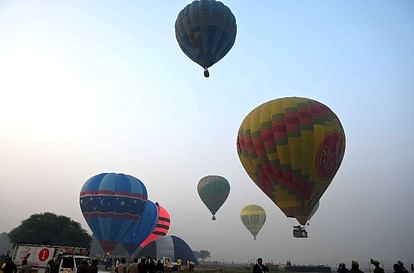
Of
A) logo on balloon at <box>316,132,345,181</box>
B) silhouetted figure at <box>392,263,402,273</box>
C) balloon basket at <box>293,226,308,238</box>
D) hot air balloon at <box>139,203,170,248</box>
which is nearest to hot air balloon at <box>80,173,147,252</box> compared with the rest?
hot air balloon at <box>139,203,170,248</box>

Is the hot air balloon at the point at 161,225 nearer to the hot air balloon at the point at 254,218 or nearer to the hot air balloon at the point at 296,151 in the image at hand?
the hot air balloon at the point at 254,218

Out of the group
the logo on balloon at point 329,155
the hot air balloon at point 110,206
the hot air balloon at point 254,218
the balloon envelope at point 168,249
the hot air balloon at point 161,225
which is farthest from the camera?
the balloon envelope at point 168,249

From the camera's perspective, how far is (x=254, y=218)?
160ft

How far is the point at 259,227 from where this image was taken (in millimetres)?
48750

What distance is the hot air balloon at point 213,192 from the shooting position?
43859mm

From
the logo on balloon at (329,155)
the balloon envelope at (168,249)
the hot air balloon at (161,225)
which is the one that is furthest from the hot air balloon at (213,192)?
the logo on balloon at (329,155)

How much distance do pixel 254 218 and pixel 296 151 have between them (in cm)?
2868

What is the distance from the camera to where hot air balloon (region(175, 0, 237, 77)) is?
26594mm

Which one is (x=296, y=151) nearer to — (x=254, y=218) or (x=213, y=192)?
(x=213, y=192)

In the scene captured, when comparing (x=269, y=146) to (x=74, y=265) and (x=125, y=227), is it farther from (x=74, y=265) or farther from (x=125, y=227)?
(x=125, y=227)

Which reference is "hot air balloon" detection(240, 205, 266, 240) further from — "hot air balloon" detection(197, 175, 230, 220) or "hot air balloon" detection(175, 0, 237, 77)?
"hot air balloon" detection(175, 0, 237, 77)

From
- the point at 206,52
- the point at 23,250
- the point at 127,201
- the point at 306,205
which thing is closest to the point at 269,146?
the point at 306,205

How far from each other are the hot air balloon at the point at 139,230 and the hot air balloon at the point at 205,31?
60.8 feet

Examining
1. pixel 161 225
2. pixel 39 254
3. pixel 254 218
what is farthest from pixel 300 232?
pixel 161 225
